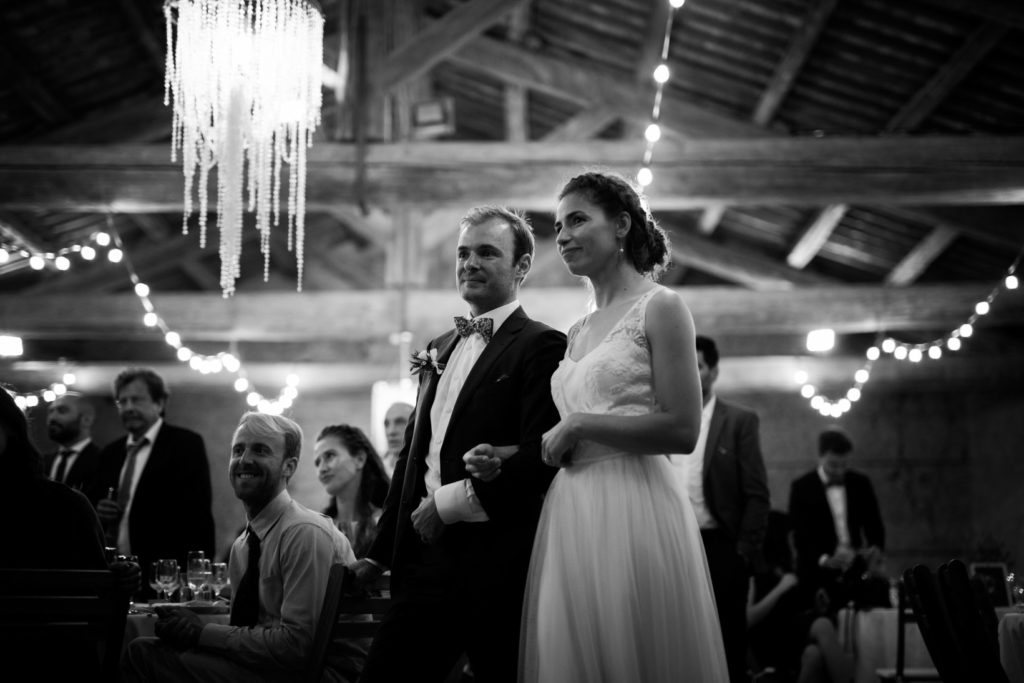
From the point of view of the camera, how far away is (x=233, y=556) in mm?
3273

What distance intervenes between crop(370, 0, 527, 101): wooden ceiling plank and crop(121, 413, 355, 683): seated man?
540cm

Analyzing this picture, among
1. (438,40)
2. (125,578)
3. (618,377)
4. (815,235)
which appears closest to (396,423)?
(125,578)

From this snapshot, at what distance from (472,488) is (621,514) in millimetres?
321

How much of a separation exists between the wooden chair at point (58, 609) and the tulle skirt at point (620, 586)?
0.90 m

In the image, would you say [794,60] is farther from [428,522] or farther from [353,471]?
[428,522]

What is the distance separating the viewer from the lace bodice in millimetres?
2449

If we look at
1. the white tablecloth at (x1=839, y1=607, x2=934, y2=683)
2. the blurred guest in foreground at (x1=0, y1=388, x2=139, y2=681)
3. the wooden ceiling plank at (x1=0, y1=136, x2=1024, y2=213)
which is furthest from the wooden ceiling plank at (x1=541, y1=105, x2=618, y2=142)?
the blurred guest in foreground at (x1=0, y1=388, x2=139, y2=681)

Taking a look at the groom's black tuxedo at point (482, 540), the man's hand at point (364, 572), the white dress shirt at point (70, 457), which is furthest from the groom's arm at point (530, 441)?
the white dress shirt at point (70, 457)

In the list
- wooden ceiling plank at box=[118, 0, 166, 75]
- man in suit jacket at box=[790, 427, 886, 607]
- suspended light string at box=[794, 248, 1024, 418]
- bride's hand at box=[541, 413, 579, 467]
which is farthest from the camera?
suspended light string at box=[794, 248, 1024, 418]

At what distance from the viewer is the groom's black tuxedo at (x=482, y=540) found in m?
2.41

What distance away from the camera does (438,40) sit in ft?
27.1

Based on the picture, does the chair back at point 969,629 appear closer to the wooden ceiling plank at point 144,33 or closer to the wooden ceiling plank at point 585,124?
the wooden ceiling plank at point 585,124

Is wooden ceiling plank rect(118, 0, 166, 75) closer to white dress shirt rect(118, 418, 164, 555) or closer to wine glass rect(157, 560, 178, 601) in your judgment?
white dress shirt rect(118, 418, 164, 555)

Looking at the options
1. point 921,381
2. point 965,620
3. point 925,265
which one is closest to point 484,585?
point 965,620
